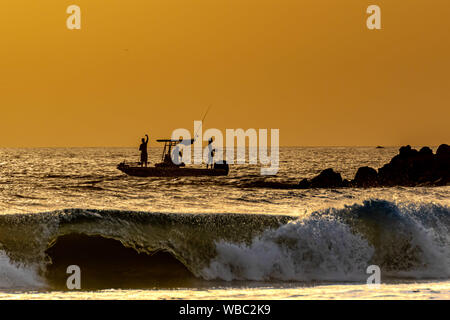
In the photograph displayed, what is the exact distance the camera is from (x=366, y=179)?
5406cm

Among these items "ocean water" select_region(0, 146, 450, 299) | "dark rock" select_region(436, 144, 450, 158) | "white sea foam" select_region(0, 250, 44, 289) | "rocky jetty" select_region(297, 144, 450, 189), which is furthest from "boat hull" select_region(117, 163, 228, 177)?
"white sea foam" select_region(0, 250, 44, 289)

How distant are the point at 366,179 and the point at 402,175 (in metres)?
3.34

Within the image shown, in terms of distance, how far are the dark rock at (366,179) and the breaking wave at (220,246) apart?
3070 cm

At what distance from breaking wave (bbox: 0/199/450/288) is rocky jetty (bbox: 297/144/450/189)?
3061 centimetres

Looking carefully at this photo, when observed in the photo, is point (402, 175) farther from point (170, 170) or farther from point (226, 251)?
point (226, 251)

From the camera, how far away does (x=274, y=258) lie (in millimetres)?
19688

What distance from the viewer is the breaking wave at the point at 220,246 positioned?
19.1 metres

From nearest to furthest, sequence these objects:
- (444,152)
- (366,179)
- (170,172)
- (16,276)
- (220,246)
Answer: (16,276) < (220,246) < (366,179) < (444,152) < (170,172)

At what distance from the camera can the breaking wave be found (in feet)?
62.6

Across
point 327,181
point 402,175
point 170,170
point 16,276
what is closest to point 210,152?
point 170,170

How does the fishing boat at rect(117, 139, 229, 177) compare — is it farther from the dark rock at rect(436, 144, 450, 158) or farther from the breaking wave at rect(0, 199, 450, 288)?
the breaking wave at rect(0, 199, 450, 288)

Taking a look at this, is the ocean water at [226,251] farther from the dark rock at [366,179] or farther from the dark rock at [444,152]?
the dark rock at [444,152]

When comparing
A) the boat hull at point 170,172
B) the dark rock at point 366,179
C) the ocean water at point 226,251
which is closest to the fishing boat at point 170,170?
the boat hull at point 170,172
